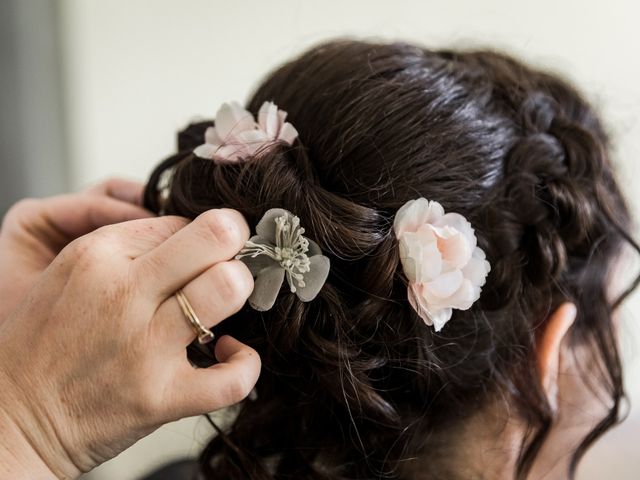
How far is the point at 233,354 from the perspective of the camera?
599 millimetres

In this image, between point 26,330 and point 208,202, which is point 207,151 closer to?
point 208,202

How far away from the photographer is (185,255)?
542mm

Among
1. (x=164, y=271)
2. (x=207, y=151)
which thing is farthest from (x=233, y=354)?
(x=207, y=151)

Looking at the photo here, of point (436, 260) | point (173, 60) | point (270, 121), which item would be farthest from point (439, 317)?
point (173, 60)

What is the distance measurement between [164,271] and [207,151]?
20 centimetres

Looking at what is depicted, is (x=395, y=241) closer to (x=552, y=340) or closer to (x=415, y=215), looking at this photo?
(x=415, y=215)

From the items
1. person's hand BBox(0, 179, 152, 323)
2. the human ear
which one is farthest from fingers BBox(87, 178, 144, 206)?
the human ear

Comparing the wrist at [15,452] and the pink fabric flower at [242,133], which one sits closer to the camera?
the wrist at [15,452]

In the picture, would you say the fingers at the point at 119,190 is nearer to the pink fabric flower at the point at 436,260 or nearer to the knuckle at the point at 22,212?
the knuckle at the point at 22,212

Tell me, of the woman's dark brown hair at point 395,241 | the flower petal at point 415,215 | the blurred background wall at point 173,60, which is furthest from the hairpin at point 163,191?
the blurred background wall at point 173,60

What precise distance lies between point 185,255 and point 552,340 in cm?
48

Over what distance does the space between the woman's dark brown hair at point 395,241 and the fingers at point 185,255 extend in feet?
0.25

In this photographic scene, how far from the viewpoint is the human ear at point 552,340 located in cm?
73

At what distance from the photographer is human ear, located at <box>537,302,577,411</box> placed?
0.73 meters
